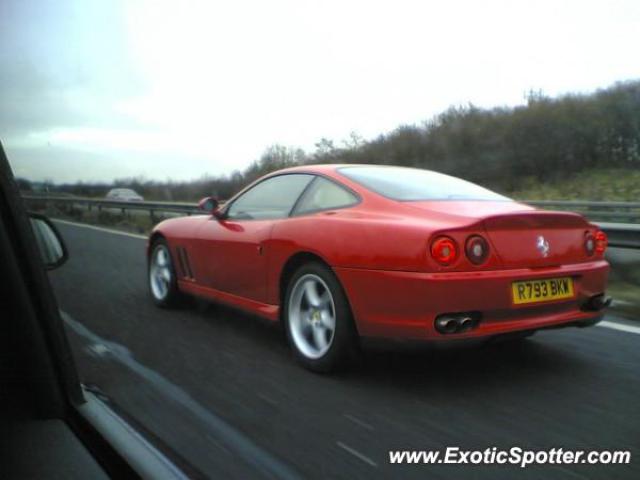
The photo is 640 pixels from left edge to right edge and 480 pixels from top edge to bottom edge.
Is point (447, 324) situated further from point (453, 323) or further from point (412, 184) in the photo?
point (412, 184)

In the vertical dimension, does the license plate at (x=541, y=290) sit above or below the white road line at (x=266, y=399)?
above

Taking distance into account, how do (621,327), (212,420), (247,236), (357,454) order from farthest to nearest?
(621,327), (247,236), (212,420), (357,454)

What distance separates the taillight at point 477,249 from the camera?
327cm

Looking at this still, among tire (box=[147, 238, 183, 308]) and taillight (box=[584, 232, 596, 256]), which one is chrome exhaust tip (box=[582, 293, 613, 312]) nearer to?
taillight (box=[584, 232, 596, 256])

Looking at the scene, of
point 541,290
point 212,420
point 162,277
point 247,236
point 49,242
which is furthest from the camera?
point 162,277

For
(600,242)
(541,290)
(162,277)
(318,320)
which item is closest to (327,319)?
(318,320)

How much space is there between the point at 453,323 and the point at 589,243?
44.7 inches

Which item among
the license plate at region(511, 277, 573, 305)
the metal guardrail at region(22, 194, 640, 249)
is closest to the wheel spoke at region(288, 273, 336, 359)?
the license plate at region(511, 277, 573, 305)

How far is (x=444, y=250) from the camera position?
3.24 m

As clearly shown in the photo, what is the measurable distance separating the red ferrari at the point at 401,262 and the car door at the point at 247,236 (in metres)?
0.01

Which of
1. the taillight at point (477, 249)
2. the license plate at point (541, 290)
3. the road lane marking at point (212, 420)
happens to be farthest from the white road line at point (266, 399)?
the license plate at point (541, 290)

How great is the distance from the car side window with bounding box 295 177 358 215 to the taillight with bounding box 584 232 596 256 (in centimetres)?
133

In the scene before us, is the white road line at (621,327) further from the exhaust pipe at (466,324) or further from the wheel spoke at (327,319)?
the wheel spoke at (327,319)

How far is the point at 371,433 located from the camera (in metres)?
2.78
